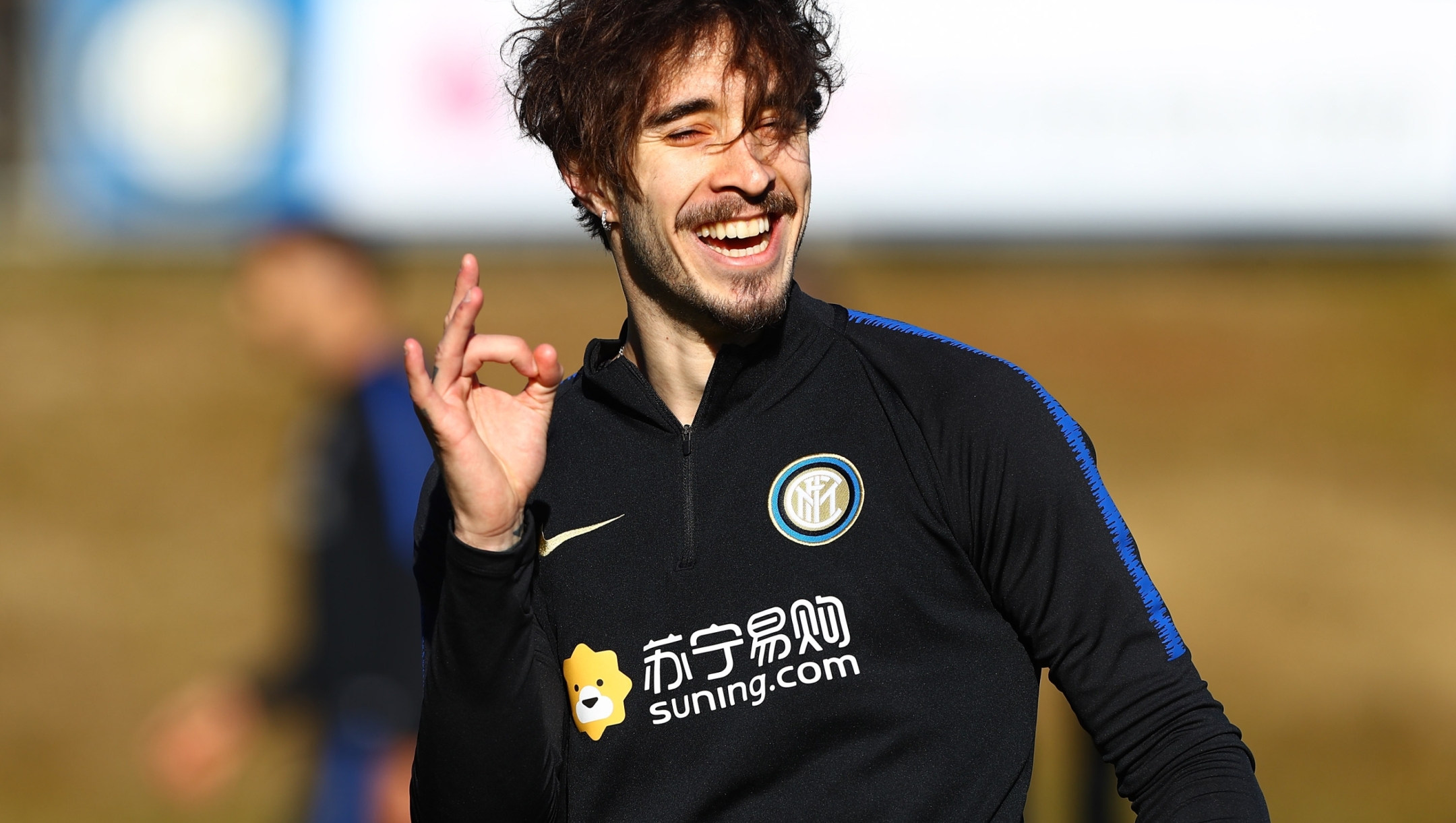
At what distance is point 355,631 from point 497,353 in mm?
2964

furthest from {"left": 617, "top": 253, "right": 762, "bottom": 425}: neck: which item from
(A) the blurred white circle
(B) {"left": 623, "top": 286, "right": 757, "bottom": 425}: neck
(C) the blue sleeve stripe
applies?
(A) the blurred white circle

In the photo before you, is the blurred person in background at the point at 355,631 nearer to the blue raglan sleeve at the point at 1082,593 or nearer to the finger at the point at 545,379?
the finger at the point at 545,379

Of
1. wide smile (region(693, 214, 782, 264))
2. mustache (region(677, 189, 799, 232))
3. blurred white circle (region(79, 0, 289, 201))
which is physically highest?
blurred white circle (region(79, 0, 289, 201))

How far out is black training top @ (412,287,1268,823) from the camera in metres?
2.12

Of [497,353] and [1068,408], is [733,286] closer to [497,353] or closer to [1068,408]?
[497,353]

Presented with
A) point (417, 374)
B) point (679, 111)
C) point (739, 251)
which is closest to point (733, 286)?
point (739, 251)

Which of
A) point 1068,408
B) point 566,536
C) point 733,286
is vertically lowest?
point 566,536

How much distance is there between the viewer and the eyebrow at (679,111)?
7.81ft

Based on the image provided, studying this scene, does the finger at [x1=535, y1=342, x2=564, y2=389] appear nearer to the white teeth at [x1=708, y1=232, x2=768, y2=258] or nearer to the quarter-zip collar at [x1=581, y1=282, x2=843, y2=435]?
the quarter-zip collar at [x1=581, y1=282, x2=843, y2=435]

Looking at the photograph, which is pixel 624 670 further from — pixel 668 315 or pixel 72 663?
pixel 72 663

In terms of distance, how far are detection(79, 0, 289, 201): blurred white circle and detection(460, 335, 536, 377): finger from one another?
30.5 ft

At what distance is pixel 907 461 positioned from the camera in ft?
7.47

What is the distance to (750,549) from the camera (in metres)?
2.31

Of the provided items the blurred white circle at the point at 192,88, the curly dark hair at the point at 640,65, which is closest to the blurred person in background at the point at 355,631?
the curly dark hair at the point at 640,65
